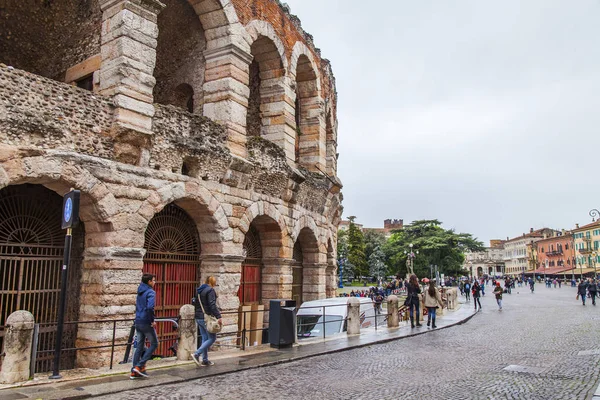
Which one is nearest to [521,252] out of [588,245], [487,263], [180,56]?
[487,263]

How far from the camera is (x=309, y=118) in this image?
17219 millimetres

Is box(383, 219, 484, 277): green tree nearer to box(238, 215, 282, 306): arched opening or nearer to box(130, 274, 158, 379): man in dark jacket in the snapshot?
box(238, 215, 282, 306): arched opening

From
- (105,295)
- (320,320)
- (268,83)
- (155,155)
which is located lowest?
(320,320)

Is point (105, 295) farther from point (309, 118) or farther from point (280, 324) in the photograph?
point (309, 118)

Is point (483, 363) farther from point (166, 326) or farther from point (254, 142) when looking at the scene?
point (254, 142)

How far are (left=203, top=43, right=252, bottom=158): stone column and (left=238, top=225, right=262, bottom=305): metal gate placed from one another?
2878mm

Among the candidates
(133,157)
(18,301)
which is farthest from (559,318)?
(18,301)

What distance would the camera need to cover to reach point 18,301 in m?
8.54

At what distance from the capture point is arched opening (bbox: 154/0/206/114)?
1298cm

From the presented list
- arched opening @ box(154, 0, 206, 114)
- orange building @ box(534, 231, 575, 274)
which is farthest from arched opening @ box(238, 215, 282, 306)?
orange building @ box(534, 231, 575, 274)

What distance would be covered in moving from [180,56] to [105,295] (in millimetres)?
7482

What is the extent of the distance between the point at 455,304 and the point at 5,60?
2032 cm

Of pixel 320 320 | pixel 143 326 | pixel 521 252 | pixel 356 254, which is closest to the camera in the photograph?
pixel 143 326

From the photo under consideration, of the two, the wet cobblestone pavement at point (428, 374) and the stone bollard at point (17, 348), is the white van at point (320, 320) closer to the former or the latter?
the wet cobblestone pavement at point (428, 374)
